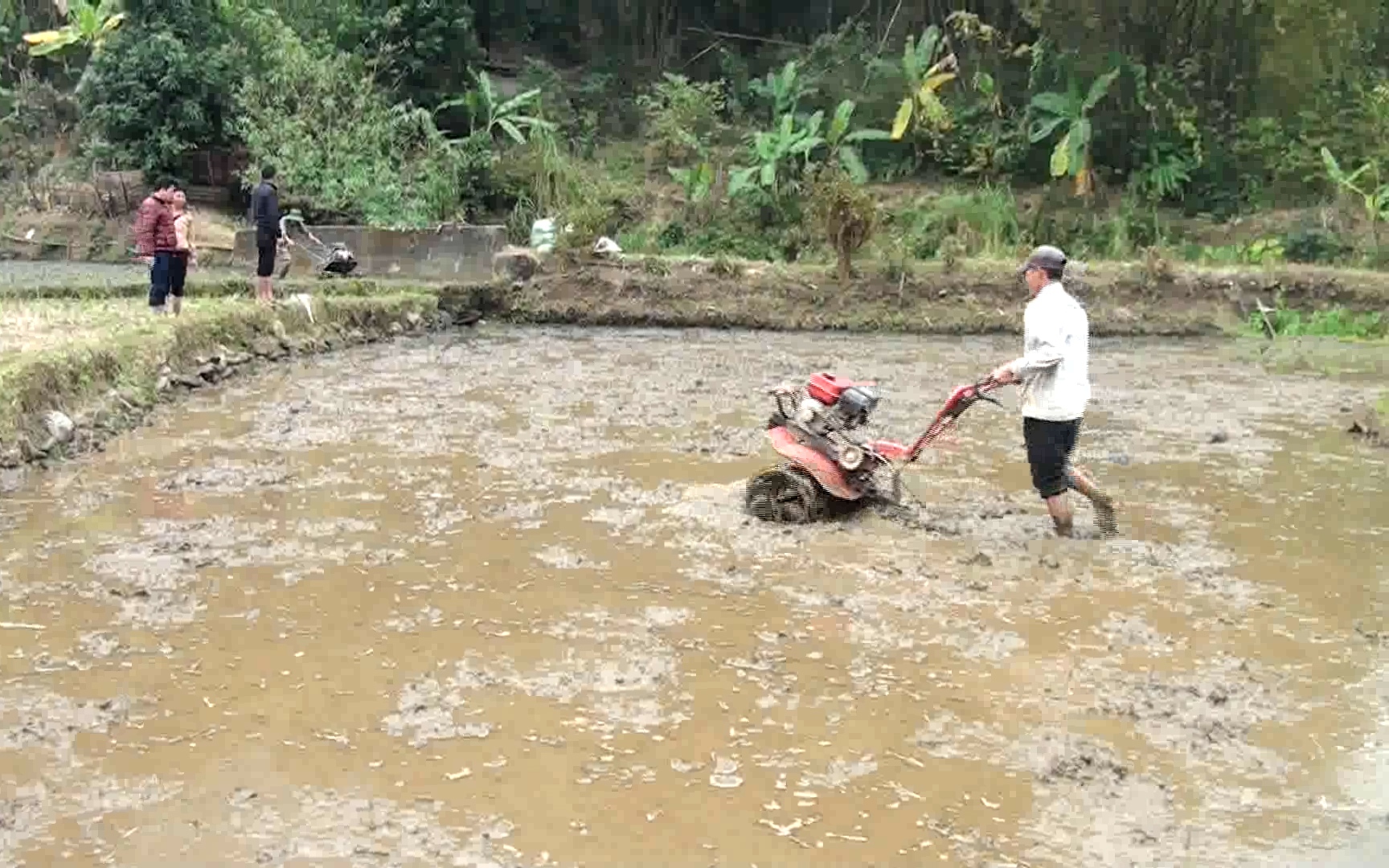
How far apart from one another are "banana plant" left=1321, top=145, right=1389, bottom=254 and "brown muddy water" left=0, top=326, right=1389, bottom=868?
10344mm

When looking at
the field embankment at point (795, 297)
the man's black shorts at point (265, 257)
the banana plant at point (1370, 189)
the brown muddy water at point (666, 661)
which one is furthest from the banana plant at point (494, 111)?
the brown muddy water at point (666, 661)

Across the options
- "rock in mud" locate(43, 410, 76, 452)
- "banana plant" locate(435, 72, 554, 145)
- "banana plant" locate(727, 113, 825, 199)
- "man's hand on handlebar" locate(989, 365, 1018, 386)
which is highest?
"banana plant" locate(435, 72, 554, 145)

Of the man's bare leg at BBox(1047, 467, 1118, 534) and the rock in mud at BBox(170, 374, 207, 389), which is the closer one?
the man's bare leg at BBox(1047, 467, 1118, 534)

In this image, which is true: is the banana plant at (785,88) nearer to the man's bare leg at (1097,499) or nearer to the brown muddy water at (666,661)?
the brown muddy water at (666,661)

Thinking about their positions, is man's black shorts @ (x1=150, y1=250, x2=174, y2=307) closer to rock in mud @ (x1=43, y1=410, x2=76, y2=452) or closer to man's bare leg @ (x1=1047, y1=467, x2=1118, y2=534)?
rock in mud @ (x1=43, y1=410, x2=76, y2=452)

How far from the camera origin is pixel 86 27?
74.9 feet

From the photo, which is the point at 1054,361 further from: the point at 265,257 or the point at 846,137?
the point at 846,137

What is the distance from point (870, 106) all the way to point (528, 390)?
13.9 meters

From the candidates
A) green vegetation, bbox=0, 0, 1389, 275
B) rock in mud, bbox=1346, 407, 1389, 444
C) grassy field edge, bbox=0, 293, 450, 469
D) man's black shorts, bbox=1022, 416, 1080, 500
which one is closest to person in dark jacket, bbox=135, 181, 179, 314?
grassy field edge, bbox=0, 293, 450, 469

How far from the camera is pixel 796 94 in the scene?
23.2m

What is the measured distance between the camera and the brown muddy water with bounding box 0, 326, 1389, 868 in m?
4.06

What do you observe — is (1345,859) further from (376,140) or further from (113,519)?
(376,140)

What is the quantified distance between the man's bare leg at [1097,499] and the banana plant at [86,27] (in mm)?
21019

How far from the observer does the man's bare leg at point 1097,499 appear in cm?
720
